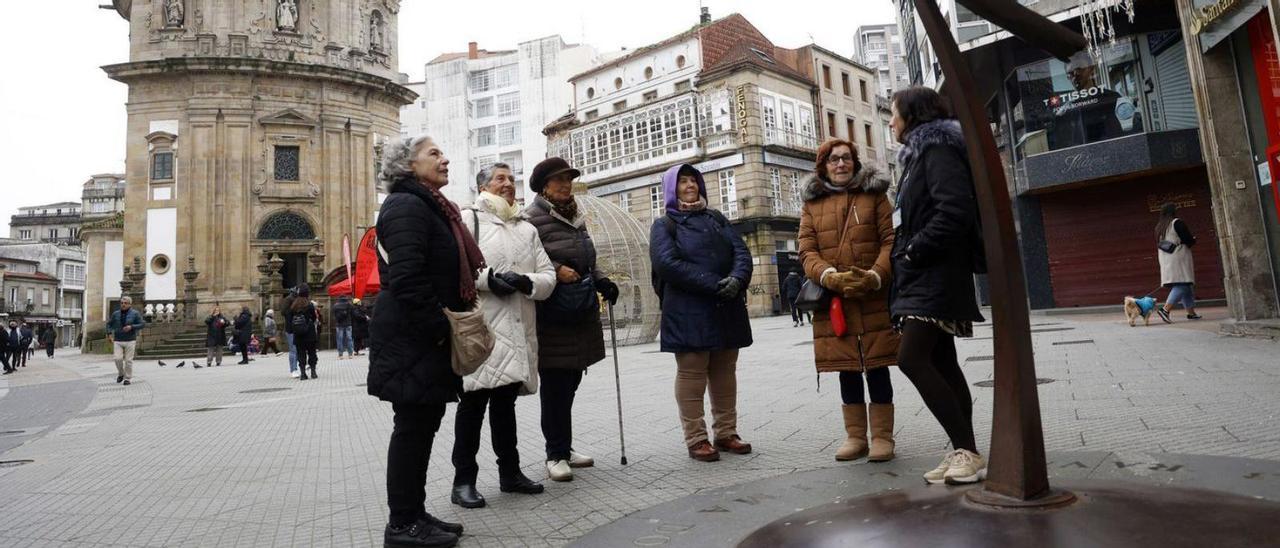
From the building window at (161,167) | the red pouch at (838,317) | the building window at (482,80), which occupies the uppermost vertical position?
the building window at (482,80)

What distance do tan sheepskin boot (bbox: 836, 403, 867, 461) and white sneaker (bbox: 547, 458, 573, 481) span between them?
1564 millimetres

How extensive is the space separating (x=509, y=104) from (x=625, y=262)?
169 ft

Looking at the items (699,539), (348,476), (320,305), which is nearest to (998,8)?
(699,539)

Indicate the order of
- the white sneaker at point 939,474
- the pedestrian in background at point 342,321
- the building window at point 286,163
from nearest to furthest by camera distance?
1. the white sneaker at point 939,474
2. the pedestrian in background at point 342,321
3. the building window at point 286,163

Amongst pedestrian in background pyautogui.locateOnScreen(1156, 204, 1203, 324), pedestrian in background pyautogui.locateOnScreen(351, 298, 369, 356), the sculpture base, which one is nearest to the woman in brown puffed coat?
the sculpture base

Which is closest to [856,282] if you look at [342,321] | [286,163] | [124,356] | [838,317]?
[838,317]

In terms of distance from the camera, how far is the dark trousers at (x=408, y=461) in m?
3.16

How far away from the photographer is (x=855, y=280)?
13.5 ft

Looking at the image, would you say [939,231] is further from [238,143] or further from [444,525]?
[238,143]

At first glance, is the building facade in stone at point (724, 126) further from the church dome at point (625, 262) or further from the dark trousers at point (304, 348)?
the dark trousers at point (304, 348)

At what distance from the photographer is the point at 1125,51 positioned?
16.1m

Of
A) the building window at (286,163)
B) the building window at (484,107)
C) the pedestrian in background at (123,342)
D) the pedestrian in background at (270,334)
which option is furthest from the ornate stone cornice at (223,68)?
the building window at (484,107)

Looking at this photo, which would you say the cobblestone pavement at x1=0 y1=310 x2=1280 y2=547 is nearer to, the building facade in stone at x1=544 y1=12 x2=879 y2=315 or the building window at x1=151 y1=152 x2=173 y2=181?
the building facade in stone at x1=544 y1=12 x2=879 y2=315

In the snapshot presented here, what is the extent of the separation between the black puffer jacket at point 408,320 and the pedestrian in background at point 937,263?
221 cm
